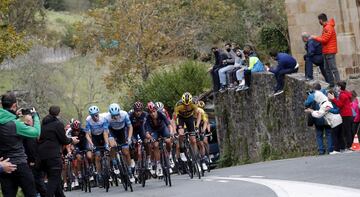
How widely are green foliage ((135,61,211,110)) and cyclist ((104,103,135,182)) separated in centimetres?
2175

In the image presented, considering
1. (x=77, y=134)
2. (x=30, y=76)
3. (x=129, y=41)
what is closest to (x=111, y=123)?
(x=77, y=134)

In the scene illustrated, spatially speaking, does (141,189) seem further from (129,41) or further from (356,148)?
(129,41)

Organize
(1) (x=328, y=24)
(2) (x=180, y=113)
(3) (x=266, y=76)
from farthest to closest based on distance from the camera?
(3) (x=266, y=76)
(1) (x=328, y=24)
(2) (x=180, y=113)

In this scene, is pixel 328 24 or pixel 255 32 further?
pixel 255 32

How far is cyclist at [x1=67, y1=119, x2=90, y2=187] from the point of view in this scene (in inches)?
1096

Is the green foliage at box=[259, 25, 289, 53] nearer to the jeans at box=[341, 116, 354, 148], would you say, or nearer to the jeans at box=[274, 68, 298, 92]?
the jeans at box=[274, 68, 298, 92]

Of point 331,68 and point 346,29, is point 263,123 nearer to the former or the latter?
point 346,29

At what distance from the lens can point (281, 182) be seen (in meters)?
18.9

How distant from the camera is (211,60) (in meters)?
60.4

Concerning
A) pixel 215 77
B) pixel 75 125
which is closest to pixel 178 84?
pixel 215 77

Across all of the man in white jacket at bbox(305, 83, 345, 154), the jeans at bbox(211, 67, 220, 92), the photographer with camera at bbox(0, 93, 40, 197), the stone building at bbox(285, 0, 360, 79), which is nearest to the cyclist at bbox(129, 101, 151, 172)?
the man in white jacket at bbox(305, 83, 345, 154)

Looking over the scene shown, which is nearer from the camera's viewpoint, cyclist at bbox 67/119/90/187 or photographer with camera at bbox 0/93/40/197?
photographer with camera at bbox 0/93/40/197

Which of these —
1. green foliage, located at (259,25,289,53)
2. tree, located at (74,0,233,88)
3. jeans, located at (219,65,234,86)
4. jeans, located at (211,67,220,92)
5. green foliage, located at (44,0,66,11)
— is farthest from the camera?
green foliage, located at (44,0,66,11)

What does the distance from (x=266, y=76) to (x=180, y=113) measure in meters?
7.32
